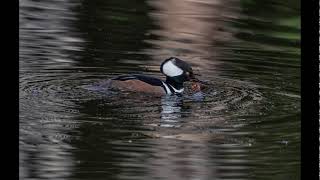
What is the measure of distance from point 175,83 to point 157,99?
58 centimetres

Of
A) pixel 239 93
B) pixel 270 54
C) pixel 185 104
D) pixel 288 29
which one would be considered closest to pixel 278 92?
pixel 239 93

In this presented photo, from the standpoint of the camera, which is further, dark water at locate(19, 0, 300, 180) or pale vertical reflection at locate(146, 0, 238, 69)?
pale vertical reflection at locate(146, 0, 238, 69)

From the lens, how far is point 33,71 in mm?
10820

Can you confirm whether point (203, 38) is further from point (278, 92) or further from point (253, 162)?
point (253, 162)

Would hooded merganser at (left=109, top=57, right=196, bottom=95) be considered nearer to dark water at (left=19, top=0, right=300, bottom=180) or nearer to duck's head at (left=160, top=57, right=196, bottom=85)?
duck's head at (left=160, top=57, right=196, bottom=85)

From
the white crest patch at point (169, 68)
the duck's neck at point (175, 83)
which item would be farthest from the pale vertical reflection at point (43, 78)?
the duck's neck at point (175, 83)

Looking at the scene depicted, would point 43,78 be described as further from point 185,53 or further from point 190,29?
point 190,29

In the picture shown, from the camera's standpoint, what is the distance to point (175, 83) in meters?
10.8

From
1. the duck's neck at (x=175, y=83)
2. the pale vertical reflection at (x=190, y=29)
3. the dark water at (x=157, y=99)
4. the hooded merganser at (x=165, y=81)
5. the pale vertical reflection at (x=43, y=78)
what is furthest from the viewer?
the pale vertical reflection at (x=190, y=29)

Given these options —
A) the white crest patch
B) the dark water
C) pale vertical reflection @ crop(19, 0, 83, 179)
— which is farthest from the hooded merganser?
pale vertical reflection @ crop(19, 0, 83, 179)

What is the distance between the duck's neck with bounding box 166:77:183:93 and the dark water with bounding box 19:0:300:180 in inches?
13.5

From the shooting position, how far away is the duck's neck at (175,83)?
10.7 m

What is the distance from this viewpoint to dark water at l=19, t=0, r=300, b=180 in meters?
7.85

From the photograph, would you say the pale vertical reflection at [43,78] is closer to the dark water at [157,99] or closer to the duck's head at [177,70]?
the dark water at [157,99]
